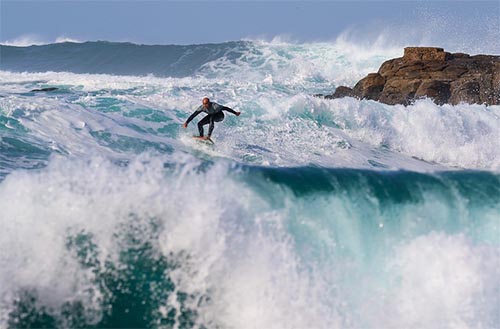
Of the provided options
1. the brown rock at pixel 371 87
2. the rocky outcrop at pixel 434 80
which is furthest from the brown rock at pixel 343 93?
the brown rock at pixel 371 87

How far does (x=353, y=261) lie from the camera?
7.07 metres

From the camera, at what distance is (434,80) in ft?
65.7

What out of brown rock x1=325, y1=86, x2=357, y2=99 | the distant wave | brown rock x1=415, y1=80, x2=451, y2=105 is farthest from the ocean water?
the distant wave

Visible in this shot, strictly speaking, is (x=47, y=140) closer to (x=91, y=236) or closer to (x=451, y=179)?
(x=91, y=236)

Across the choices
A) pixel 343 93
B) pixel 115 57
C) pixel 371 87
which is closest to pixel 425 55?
pixel 371 87

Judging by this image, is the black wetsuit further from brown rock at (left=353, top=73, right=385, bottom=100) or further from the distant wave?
the distant wave

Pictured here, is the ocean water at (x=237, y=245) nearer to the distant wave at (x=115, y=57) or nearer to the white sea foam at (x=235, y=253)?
the white sea foam at (x=235, y=253)

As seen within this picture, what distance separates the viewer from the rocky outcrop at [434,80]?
62.4 ft

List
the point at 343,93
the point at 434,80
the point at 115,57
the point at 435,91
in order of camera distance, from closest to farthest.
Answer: the point at 435,91 < the point at 434,80 < the point at 343,93 < the point at 115,57

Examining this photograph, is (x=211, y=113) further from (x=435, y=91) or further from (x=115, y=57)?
(x=115, y=57)

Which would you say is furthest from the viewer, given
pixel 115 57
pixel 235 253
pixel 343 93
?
pixel 115 57

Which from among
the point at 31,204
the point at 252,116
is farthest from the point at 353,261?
the point at 252,116

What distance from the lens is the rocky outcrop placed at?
19.0m

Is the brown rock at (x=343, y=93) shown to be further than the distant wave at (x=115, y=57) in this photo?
No
